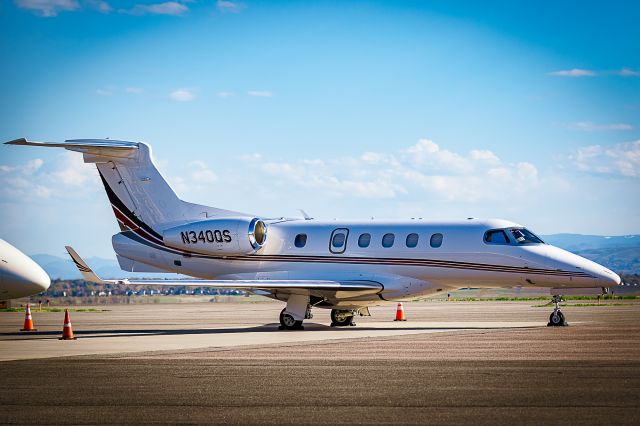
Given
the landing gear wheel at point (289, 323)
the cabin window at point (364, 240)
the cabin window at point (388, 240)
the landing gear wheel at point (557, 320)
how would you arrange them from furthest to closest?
1. the cabin window at point (364, 240)
2. the cabin window at point (388, 240)
3. the landing gear wheel at point (289, 323)
4. the landing gear wheel at point (557, 320)

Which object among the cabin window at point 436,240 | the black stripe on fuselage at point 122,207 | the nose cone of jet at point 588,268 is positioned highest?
the black stripe on fuselage at point 122,207

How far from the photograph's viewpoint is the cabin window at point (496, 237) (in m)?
28.3

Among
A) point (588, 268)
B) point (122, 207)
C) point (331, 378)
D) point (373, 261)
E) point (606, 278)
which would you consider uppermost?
point (122, 207)

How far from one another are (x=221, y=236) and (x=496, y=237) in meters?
8.33

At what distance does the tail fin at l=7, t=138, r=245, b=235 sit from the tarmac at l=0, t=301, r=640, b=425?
8.20 metres

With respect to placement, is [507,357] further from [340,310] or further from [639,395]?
[340,310]

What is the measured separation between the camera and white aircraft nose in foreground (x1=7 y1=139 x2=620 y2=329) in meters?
28.0

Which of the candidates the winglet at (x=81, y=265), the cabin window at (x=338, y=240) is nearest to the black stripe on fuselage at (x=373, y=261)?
the cabin window at (x=338, y=240)

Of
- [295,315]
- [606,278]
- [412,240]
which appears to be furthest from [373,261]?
[606,278]

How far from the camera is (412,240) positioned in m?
29.4

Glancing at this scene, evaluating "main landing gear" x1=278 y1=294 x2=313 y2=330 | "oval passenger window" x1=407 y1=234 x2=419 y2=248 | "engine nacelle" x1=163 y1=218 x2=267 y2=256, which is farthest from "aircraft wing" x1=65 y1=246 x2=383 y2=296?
"engine nacelle" x1=163 y1=218 x2=267 y2=256

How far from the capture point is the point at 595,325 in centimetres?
2634

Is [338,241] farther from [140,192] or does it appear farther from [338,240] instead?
[140,192]

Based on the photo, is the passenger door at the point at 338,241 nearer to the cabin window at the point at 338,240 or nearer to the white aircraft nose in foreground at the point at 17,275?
the cabin window at the point at 338,240
